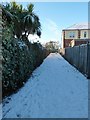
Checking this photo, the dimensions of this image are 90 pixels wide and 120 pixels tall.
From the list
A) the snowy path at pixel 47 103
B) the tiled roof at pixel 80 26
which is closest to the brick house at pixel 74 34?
the tiled roof at pixel 80 26

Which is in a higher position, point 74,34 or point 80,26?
point 80,26

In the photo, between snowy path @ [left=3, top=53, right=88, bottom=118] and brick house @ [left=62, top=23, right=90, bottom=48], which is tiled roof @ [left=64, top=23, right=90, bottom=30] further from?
snowy path @ [left=3, top=53, right=88, bottom=118]

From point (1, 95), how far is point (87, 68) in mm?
6903

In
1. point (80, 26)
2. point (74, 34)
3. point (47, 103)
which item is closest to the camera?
point (47, 103)

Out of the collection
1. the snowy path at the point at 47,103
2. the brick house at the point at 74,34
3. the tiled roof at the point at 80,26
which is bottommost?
the snowy path at the point at 47,103

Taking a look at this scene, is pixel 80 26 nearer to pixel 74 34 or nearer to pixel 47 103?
pixel 74 34

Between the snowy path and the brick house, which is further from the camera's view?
the brick house

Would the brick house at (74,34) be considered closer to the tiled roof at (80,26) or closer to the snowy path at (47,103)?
the tiled roof at (80,26)

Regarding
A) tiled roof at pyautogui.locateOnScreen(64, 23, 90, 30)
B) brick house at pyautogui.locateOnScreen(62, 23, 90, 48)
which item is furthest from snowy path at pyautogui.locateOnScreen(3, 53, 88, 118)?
tiled roof at pyautogui.locateOnScreen(64, 23, 90, 30)

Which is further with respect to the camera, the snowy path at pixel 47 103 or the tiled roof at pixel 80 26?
the tiled roof at pixel 80 26

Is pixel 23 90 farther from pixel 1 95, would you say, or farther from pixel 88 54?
pixel 88 54

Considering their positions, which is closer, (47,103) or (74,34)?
(47,103)

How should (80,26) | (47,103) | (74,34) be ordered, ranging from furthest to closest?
(80,26) → (74,34) → (47,103)

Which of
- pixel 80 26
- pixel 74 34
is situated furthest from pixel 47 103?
pixel 80 26
